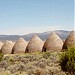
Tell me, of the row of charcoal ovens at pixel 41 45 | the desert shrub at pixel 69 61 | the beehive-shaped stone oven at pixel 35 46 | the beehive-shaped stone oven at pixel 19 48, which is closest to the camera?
the desert shrub at pixel 69 61

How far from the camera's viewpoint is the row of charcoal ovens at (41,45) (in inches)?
1124

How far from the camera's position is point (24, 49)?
3158 cm

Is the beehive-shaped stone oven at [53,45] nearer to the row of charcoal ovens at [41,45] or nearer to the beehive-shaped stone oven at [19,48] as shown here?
the row of charcoal ovens at [41,45]

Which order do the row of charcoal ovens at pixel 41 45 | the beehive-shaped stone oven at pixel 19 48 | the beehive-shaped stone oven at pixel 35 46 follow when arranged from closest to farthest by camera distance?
the row of charcoal ovens at pixel 41 45 < the beehive-shaped stone oven at pixel 35 46 < the beehive-shaped stone oven at pixel 19 48

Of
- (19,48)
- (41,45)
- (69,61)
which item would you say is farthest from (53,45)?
(69,61)

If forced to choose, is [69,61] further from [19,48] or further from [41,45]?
[19,48]

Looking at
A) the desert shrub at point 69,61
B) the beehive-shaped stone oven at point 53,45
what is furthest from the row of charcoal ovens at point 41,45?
the desert shrub at point 69,61

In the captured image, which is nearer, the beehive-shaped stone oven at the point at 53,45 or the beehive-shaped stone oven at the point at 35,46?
the beehive-shaped stone oven at the point at 53,45

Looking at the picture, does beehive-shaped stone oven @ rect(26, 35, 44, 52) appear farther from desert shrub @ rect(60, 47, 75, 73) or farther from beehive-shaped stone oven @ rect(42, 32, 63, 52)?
desert shrub @ rect(60, 47, 75, 73)

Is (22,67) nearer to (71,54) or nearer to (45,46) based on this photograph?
(71,54)

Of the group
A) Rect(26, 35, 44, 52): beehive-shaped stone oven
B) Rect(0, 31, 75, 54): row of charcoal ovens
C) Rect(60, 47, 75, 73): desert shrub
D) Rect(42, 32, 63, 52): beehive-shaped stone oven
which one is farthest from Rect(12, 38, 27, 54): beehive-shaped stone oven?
Rect(60, 47, 75, 73): desert shrub

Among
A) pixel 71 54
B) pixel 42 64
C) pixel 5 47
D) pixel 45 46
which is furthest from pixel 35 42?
pixel 71 54

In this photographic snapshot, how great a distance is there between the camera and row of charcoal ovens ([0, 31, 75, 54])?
93.7 ft

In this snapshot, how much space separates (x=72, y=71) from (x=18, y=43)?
1777 cm
